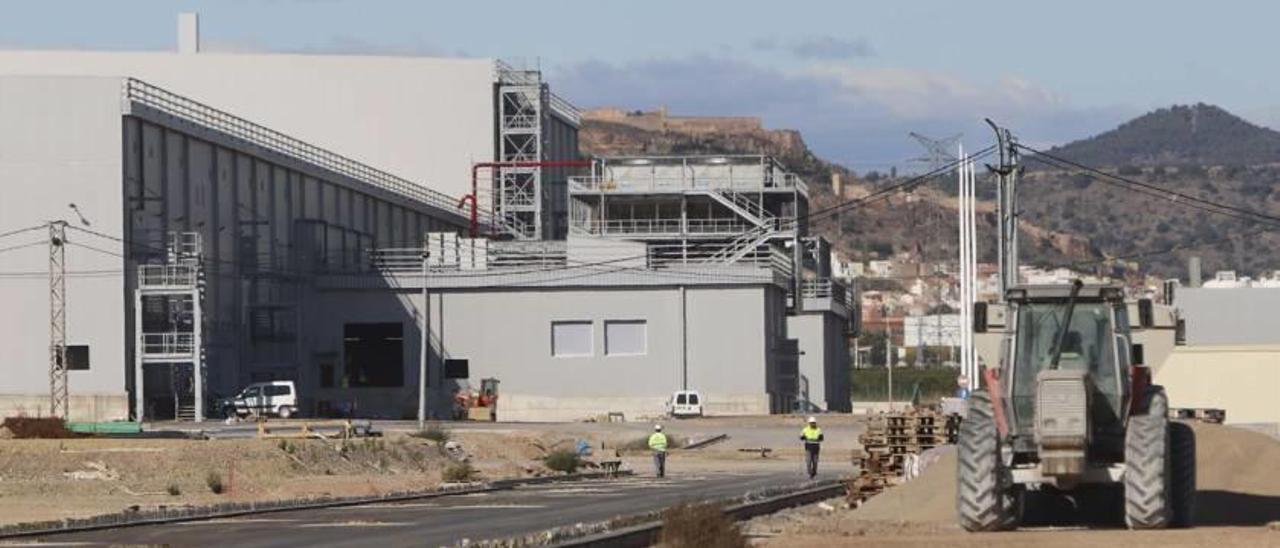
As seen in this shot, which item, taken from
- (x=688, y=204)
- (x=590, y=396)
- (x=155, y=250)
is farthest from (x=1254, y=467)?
(x=688, y=204)

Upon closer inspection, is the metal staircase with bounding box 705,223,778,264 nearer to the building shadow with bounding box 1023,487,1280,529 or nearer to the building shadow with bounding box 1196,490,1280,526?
the building shadow with bounding box 1196,490,1280,526

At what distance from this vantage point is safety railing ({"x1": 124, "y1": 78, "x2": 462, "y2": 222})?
78.9 metres

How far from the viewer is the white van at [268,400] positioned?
7950cm

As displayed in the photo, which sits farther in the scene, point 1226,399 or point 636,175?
point 636,175

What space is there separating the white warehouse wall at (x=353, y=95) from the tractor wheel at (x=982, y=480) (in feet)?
280

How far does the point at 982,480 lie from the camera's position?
79.8 ft

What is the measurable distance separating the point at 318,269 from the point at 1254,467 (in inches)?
2346

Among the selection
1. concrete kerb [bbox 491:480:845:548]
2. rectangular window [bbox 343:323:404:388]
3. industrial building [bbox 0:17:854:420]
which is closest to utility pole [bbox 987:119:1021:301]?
concrete kerb [bbox 491:480:845:548]

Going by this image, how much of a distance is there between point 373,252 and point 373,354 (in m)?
7.56

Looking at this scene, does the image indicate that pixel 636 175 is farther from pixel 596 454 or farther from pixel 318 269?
pixel 596 454

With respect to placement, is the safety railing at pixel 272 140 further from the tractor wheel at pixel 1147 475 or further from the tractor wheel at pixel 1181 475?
the tractor wheel at pixel 1147 475

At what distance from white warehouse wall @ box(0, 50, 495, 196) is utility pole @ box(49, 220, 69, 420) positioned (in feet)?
107

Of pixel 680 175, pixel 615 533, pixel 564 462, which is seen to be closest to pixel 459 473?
pixel 564 462

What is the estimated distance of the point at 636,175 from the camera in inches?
4094
